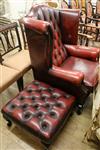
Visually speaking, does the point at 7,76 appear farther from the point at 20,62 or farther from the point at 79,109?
the point at 79,109

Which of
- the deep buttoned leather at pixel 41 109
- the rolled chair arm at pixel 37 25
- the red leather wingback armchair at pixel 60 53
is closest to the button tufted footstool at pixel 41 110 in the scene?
the deep buttoned leather at pixel 41 109

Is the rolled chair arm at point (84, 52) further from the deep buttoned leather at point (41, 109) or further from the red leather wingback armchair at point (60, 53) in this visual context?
the deep buttoned leather at point (41, 109)

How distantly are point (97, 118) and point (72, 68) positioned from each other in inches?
30.0

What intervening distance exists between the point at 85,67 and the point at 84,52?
0.26 meters

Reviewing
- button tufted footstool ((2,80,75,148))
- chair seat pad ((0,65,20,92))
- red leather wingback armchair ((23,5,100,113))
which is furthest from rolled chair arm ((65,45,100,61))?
chair seat pad ((0,65,20,92))

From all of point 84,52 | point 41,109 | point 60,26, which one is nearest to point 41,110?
point 41,109

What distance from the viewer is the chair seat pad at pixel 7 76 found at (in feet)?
5.60

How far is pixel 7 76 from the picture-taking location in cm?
179

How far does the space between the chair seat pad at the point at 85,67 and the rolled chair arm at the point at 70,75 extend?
19 centimetres

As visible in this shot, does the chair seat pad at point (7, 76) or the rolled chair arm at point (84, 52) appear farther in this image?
the rolled chair arm at point (84, 52)

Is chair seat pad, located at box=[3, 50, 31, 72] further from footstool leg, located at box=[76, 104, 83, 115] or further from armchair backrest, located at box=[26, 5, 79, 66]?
footstool leg, located at box=[76, 104, 83, 115]

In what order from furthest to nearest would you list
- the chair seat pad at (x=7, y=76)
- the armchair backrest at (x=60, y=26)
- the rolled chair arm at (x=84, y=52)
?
the rolled chair arm at (x=84, y=52) < the armchair backrest at (x=60, y=26) < the chair seat pad at (x=7, y=76)

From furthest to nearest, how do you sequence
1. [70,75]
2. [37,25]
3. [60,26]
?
[60,26]
[70,75]
[37,25]

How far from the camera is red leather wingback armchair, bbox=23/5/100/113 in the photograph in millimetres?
1553
